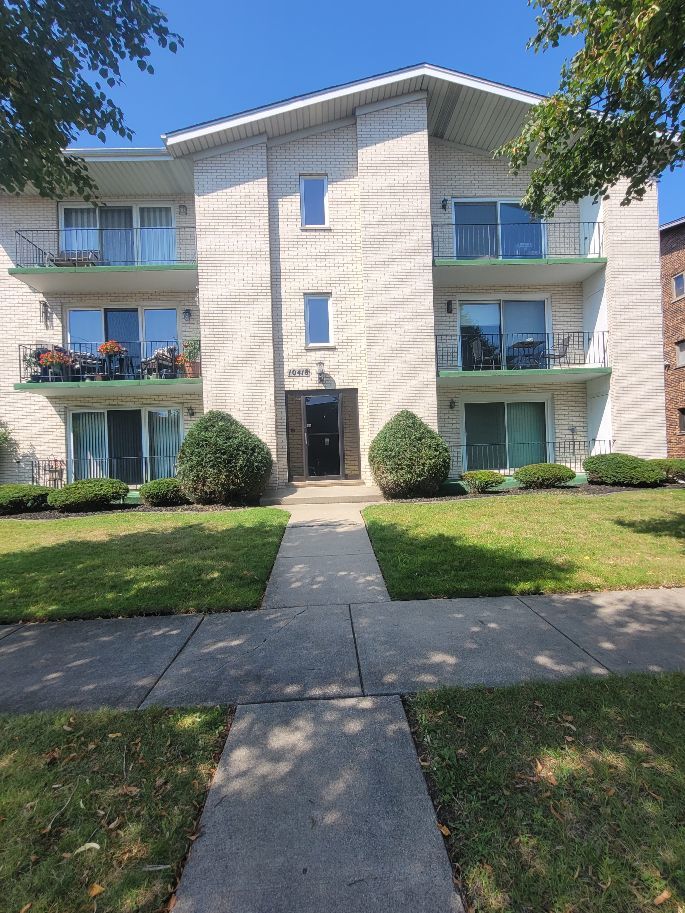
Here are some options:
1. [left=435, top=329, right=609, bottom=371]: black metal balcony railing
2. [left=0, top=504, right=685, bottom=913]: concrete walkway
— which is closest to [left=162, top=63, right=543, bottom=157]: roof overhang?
[left=435, top=329, right=609, bottom=371]: black metal balcony railing

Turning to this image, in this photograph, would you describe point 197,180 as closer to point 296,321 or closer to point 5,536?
point 296,321

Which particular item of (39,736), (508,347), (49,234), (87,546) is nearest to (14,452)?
(49,234)

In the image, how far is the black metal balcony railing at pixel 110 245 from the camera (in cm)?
1301

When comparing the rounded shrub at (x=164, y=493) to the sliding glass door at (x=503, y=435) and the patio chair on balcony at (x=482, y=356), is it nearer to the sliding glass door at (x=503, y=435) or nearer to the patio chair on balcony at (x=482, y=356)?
the sliding glass door at (x=503, y=435)

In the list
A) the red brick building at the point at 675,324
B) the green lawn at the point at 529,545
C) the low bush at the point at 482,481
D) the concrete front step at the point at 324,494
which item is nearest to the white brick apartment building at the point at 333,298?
the concrete front step at the point at 324,494

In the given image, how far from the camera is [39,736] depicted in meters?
2.48

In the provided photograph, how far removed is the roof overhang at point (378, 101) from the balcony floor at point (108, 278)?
3.02m

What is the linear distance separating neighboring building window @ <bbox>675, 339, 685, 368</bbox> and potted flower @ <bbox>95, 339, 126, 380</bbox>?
74.9ft

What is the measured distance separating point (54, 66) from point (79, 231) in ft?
36.2

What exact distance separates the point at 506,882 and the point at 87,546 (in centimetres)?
666

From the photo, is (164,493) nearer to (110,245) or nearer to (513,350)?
(110,245)

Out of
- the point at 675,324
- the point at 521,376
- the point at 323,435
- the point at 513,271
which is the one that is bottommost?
the point at 323,435

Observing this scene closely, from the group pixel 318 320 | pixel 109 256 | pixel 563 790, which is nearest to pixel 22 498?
pixel 109 256

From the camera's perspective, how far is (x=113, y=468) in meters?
13.2
